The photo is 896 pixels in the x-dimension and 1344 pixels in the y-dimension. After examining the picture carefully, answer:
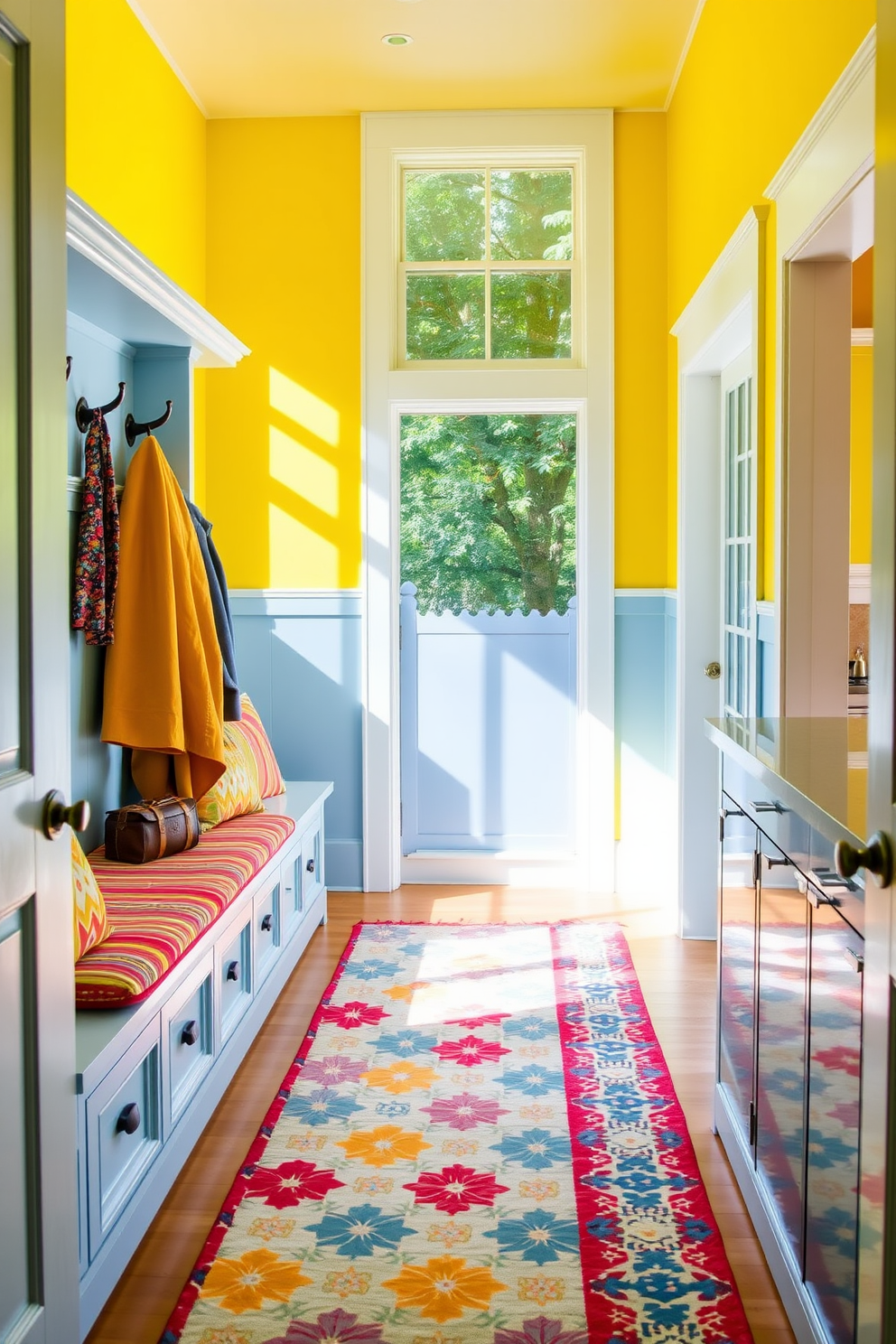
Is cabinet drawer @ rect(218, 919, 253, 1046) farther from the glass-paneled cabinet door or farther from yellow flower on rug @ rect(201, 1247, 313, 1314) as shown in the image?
the glass-paneled cabinet door

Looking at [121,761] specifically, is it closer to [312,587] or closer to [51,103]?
[312,587]

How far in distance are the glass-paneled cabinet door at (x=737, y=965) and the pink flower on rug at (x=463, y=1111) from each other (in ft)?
1.82

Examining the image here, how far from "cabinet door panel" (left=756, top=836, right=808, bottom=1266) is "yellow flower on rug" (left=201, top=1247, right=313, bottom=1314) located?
0.87 m

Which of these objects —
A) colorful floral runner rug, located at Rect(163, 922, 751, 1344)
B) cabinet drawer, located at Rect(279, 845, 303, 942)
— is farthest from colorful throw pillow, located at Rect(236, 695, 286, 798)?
colorful floral runner rug, located at Rect(163, 922, 751, 1344)

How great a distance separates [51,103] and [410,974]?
9.47 ft

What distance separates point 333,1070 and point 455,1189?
701mm

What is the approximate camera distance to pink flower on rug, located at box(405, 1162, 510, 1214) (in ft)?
8.02

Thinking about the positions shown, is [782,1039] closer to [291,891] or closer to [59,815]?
[59,815]

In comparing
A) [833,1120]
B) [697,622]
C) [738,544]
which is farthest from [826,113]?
[697,622]

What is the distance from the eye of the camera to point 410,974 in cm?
389

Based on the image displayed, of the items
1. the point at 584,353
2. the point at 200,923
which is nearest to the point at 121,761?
the point at 200,923

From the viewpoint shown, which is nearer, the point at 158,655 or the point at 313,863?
the point at 158,655

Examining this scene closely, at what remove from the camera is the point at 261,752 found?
4.34 meters

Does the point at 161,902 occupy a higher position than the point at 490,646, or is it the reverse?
the point at 490,646
